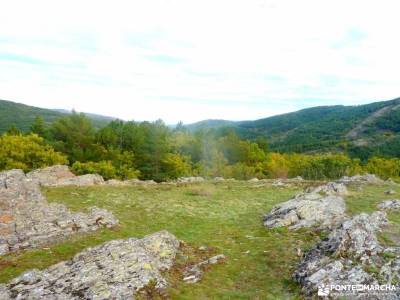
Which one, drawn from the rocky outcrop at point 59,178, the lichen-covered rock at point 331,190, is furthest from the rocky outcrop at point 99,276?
the rocky outcrop at point 59,178

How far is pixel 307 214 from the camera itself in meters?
22.3

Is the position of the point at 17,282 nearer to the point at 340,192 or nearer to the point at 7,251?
the point at 7,251

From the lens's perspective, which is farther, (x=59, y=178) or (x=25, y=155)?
(x=25, y=155)

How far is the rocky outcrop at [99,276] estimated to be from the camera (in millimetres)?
12047

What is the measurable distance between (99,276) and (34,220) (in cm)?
963

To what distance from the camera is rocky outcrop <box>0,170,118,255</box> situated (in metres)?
18.4

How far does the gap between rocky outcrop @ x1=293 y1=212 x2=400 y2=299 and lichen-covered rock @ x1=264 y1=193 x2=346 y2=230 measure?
477 cm

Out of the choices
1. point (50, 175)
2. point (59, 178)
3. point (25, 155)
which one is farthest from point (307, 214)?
point (25, 155)

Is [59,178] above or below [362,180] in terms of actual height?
below

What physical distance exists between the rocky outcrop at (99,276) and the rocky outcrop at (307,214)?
9.29 m

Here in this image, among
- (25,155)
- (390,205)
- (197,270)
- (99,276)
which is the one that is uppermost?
(390,205)

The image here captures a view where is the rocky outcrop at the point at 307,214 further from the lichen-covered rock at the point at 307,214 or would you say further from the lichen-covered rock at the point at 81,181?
the lichen-covered rock at the point at 81,181

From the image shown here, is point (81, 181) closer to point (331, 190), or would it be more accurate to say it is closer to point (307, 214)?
point (307, 214)

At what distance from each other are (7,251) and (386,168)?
11079cm
